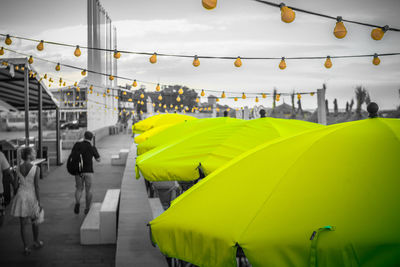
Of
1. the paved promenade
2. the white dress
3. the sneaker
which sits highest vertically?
the white dress

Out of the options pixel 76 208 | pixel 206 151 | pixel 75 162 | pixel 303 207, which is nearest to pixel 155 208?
pixel 206 151

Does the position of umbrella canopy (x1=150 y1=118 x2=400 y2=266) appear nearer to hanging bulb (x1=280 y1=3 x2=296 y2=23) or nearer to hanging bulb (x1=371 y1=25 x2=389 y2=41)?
hanging bulb (x1=280 y1=3 x2=296 y2=23)

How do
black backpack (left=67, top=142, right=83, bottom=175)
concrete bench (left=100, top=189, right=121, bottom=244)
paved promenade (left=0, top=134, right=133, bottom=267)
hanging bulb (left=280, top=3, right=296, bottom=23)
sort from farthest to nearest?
1. black backpack (left=67, top=142, right=83, bottom=175)
2. concrete bench (left=100, top=189, right=121, bottom=244)
3. paved promenade (left=0, top=134, right=133, bottom=267)
4. hanging bulb (left=280, top=3, right=296, bottom=23)

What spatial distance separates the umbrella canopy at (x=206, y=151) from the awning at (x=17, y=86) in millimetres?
6775

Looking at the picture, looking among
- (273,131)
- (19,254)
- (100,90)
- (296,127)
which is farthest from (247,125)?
(100,90)

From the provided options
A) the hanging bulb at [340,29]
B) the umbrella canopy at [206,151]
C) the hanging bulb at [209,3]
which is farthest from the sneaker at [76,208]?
the hanging bulb at [340,29]

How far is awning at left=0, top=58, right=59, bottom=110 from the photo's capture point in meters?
8.70

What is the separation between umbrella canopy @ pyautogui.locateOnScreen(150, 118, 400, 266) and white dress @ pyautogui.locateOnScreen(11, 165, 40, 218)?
10.8 ft

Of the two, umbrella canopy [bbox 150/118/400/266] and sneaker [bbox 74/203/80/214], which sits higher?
umbrella canopy [bbox 150/118/400/266]

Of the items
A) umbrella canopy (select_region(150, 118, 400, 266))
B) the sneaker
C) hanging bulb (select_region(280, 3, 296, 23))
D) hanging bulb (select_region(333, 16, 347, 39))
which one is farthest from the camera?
the sneaker

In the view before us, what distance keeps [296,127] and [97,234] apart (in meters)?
3.58

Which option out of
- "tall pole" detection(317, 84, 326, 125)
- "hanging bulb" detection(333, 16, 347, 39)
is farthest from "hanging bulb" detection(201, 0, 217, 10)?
"tall pole" detection(317, 84, 326, 125)

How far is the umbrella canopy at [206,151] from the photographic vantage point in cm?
327

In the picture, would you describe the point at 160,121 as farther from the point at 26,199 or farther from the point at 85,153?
the point at 26,199
